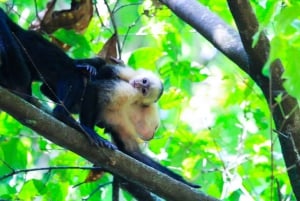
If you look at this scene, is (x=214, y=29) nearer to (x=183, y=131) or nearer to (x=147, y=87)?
(x=147, y=87)

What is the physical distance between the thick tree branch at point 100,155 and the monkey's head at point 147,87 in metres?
0.85

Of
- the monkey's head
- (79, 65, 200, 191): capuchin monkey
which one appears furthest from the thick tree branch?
the monkey's head

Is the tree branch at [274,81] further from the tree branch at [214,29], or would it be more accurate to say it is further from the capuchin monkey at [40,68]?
the capuchin monkey at [40,68]

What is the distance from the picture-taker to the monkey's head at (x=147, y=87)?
3.03 metres

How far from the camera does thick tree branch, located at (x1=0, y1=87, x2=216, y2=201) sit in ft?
6.63

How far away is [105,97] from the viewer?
2879 mm

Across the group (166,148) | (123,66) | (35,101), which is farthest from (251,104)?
(35,101)

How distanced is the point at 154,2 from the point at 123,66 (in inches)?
20.0

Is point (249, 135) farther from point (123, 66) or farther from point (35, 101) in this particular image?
point (35, 101)

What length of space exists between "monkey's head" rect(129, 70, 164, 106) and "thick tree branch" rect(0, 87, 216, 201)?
853mm

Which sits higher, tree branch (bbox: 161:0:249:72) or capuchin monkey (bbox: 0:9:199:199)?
tree branch (bbox: 161:0:249:72)

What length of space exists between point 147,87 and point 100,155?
886mm

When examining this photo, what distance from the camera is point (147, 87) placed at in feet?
9.95

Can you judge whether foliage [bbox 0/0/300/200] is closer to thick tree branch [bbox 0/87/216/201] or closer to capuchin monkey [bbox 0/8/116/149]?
capuchin monkey [bbox 0/8/116/149]
